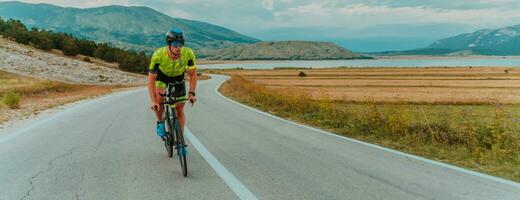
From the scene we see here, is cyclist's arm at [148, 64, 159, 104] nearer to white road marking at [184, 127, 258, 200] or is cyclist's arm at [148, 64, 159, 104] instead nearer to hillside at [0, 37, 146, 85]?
white road marking at [184, 127, 258, 200]

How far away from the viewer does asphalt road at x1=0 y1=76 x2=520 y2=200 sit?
5516mm

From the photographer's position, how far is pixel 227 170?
677cm

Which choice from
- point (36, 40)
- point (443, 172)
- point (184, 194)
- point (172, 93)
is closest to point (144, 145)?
point (172, 93)

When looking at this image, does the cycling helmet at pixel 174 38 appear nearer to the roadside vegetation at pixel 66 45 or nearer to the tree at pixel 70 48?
the roadside vegetation at pixel 66 45

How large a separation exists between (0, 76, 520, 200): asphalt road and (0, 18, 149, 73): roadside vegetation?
226 ft

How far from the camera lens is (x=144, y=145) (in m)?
9.15

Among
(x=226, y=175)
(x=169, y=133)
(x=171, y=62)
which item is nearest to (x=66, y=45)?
(x=169, y=133)

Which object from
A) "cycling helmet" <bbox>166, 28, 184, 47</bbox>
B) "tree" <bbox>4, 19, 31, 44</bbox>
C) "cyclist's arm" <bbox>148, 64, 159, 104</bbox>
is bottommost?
"cyclist's arm" <bbox>148, 64, 159, 104</bbox>

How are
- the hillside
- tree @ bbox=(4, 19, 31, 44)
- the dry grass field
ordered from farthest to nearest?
tree @ bbox=(4, 19, 31, 44), the hillside, the dry grass field

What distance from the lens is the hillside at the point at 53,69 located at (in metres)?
49.3

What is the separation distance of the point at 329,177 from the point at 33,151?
5.78m

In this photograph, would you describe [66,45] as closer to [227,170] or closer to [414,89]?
[414,89]

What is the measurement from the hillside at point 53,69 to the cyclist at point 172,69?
45.9 metres

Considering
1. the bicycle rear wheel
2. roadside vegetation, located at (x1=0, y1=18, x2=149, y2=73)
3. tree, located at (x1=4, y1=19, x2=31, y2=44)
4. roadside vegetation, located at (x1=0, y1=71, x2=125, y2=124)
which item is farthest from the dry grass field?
tree, located at (x1=4, y1=19, x2=31, y2=44)
